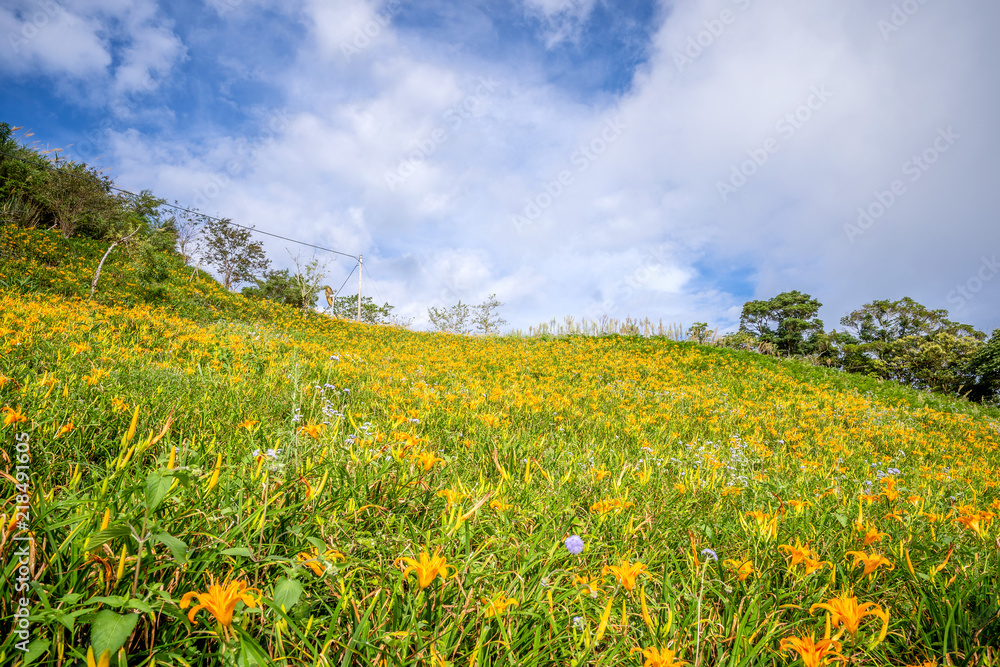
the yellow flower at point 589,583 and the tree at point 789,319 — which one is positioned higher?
the tree at point 789,319

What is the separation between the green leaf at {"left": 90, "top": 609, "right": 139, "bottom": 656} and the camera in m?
0.79

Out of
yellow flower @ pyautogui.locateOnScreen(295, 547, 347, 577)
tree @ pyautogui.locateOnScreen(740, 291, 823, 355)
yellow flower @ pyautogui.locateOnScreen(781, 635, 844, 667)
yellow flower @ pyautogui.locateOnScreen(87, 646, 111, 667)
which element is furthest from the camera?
tree @ pyautogui.locateOnScreen(740, 291, 823, 355)

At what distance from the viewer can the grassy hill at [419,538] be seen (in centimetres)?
104

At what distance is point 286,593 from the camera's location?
1.03 meters

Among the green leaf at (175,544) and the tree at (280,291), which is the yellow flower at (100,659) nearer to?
the green leaf at (175,544)

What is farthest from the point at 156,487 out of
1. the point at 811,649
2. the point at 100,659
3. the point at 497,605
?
the point at 811,649

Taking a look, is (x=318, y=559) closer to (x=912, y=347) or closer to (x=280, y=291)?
(x=280, y=291)

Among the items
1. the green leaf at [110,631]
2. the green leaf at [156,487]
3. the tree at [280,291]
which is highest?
the tree at [280,291]

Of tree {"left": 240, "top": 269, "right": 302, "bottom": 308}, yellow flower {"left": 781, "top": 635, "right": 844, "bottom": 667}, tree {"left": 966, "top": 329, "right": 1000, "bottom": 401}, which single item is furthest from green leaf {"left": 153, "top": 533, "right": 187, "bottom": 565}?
tree {"left": 966, "top": 329, "right": 1000, "bottom": 401}

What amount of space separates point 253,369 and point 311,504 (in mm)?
3798

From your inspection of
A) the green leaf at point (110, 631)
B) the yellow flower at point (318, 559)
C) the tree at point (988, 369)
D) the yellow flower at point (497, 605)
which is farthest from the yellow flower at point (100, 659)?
the tree at point (988, 369)

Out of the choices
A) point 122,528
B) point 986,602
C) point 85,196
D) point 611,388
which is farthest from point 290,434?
point 85,196

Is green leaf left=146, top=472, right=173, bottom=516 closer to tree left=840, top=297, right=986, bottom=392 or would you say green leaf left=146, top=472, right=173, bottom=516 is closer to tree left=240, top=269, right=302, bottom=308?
tree left=240, top=269, right=302, bottom=308

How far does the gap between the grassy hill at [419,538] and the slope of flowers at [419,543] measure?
0.04ft
